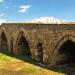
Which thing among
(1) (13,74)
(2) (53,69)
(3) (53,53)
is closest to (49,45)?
(3) (53,53)

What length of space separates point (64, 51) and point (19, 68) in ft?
13.3

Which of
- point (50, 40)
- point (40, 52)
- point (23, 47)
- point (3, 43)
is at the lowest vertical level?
point (3, 43)

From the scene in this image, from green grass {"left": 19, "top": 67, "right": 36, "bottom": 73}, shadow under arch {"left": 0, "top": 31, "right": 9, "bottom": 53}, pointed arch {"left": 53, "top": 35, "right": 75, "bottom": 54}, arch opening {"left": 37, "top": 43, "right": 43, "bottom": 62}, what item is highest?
pointed arch {"left": 53, "top": 35, "right": 75, "bottom": 54}

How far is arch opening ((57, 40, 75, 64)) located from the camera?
66.1 feet

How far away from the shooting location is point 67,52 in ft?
69.6

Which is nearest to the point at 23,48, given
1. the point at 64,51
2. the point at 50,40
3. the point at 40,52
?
the point at 40,52

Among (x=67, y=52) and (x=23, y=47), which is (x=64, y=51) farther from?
(x=23, y=47)

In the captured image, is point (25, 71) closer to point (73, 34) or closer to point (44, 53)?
point (44, 53)

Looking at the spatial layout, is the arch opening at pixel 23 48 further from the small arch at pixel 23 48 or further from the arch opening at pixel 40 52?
the arch opening at pixel 40 52

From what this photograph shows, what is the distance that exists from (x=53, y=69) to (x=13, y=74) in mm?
3172

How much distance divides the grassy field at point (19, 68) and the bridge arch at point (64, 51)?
Result: 1923 millimetres

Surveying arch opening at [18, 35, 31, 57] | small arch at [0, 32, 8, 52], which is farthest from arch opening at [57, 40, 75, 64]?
small arch at [0, 32, 8, 52]

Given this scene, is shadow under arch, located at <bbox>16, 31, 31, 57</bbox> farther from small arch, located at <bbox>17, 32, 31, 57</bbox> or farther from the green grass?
the green grass

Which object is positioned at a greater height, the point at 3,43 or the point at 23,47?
the point at 23,47
